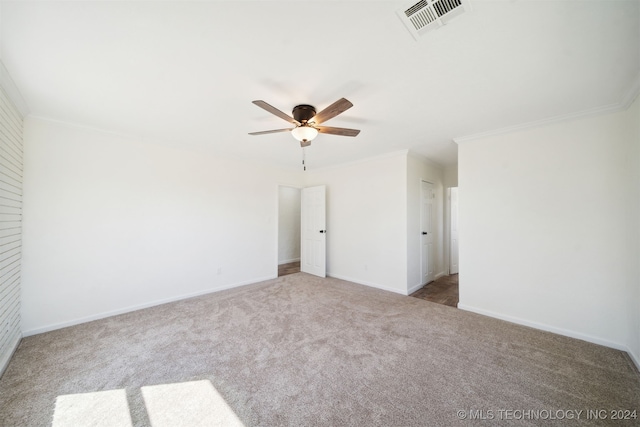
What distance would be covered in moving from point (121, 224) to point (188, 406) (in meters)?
2.62

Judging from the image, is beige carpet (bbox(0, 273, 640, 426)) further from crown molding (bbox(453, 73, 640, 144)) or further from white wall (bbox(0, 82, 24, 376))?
crown molding (bbox(453, 73, 640, 144))

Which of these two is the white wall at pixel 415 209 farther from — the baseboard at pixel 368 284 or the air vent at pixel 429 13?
the air vent at pixel 429 13

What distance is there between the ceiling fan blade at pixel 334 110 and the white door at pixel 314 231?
9.24 feet

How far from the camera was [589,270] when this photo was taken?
2.41 m

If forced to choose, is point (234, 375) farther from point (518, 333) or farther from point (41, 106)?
point (41, 106)

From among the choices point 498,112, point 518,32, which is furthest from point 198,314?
point 498,112

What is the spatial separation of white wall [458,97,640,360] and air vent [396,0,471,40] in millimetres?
2213

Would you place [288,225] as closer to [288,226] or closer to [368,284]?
[288,226]

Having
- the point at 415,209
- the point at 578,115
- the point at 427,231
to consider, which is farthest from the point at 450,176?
the point at 578,115

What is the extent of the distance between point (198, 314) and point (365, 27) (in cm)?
354

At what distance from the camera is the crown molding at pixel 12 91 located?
1.81 m

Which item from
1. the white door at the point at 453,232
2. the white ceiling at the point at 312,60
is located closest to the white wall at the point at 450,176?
the white door at the point at 453,232

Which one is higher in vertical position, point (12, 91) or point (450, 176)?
point (12, 91)

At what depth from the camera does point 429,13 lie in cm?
128
